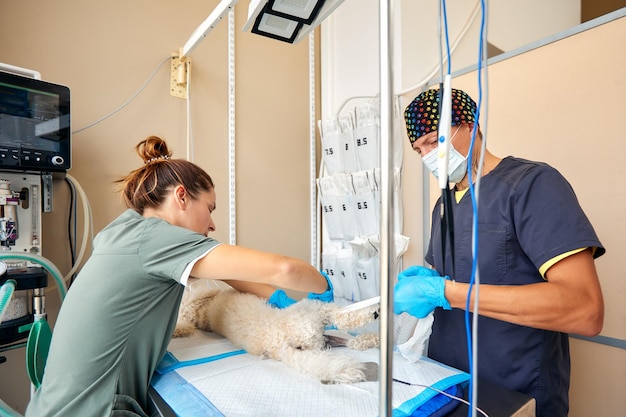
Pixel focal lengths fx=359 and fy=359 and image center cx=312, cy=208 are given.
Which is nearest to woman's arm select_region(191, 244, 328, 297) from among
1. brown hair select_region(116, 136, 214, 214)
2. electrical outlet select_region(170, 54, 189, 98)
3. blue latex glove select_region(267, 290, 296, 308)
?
brown hair select_region(116, 136, 214, 214)

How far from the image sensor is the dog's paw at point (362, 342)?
1.05 meters

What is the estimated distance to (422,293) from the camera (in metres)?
0.86

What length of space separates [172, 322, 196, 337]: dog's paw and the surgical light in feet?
3.18

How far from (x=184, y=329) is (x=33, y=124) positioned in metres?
0.87

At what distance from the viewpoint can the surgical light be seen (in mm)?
795

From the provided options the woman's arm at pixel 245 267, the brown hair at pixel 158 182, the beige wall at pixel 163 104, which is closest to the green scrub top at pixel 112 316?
the woman's arm at pixel 245 267

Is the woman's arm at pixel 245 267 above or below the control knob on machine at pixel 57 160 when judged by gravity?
below

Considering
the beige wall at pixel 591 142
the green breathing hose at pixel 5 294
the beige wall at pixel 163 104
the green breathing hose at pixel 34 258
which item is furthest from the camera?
the beige wall at pixel 163 104

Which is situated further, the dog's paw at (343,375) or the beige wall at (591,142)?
the beige wall at (591,142)

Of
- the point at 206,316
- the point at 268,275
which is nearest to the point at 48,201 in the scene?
the point at 206,316

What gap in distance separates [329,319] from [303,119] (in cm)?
149

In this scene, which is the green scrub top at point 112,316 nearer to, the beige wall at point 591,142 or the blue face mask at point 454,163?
the blue face mask at point 454,163

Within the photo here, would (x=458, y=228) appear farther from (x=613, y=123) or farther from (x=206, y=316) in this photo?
(x=206, y=316)

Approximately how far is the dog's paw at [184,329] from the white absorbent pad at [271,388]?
0.66 feet
